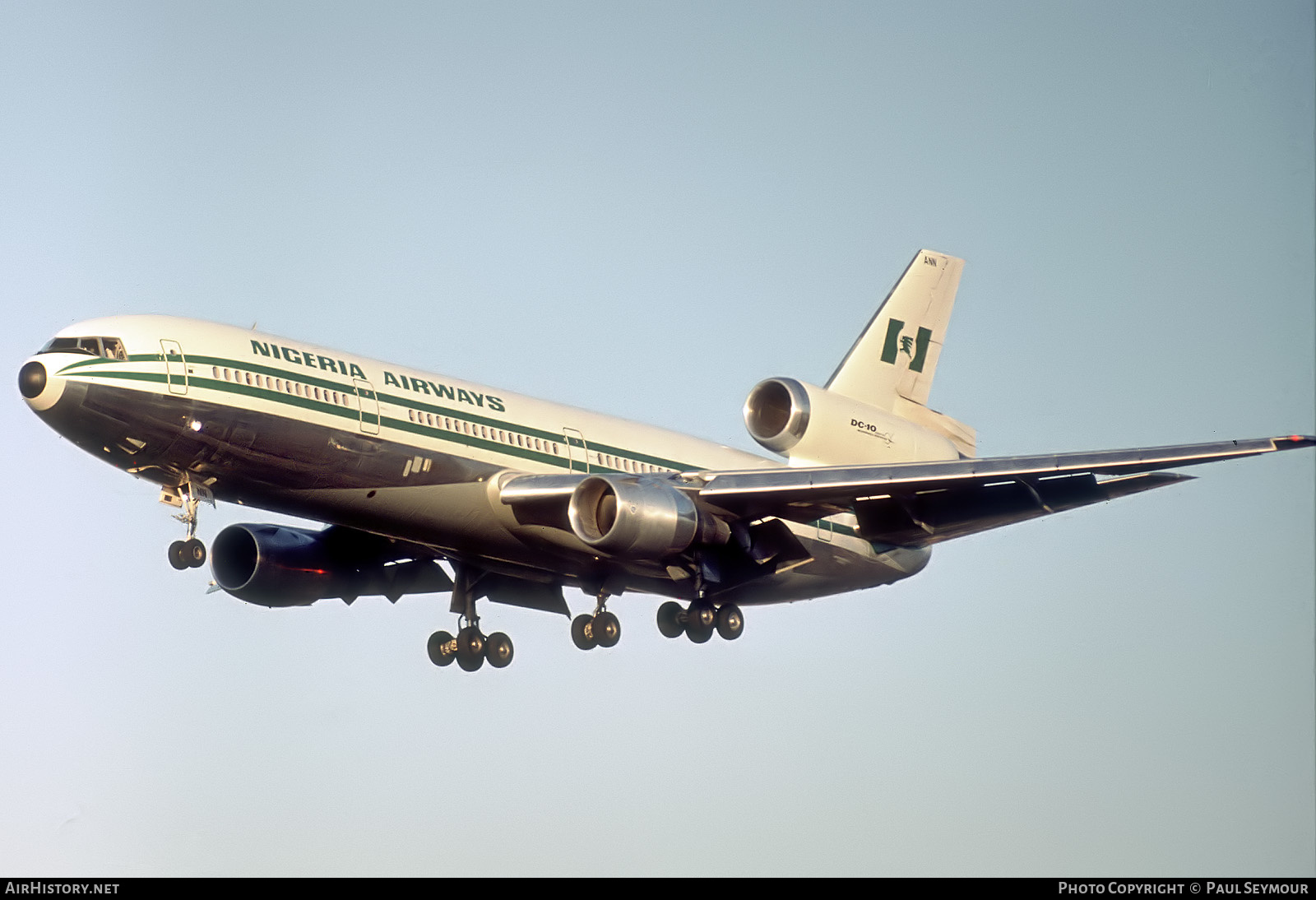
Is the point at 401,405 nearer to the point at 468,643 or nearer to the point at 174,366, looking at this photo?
the point at 174,366

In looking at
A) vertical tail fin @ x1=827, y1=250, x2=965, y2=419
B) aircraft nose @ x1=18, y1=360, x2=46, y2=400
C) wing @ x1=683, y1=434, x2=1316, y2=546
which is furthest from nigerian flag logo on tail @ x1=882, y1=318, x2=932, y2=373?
aircraft nose @ x1=18, y1=360, x2=46, y2=400

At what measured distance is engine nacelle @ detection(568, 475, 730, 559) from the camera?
3253 cm

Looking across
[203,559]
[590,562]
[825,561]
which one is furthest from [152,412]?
[825,561]

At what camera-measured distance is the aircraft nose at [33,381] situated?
29547 mm

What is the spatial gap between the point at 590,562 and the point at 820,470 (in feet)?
18.2

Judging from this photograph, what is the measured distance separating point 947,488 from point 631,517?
713cm

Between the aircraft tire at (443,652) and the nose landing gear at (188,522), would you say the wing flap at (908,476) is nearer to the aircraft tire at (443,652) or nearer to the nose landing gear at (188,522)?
the aircraft tire at (443,652)

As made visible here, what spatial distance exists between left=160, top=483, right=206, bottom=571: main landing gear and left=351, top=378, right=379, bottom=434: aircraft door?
3.56 m

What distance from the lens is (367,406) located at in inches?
1259

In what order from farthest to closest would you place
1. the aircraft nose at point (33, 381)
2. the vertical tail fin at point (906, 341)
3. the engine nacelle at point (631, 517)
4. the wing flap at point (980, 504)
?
the vertical tail fin at point (906, 341) < the wing flap at point (980, 504) < the engine nacelle at point (631, 517) < the aircraft nose at point (33, 381)

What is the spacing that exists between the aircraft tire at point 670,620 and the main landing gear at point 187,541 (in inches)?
471

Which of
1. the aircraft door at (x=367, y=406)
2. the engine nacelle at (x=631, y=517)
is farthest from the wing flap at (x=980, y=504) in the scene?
the aircraft door at (x=367, y=406)

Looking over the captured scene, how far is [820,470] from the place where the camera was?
34.1 metres

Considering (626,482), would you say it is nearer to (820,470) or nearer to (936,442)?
(820,470)
